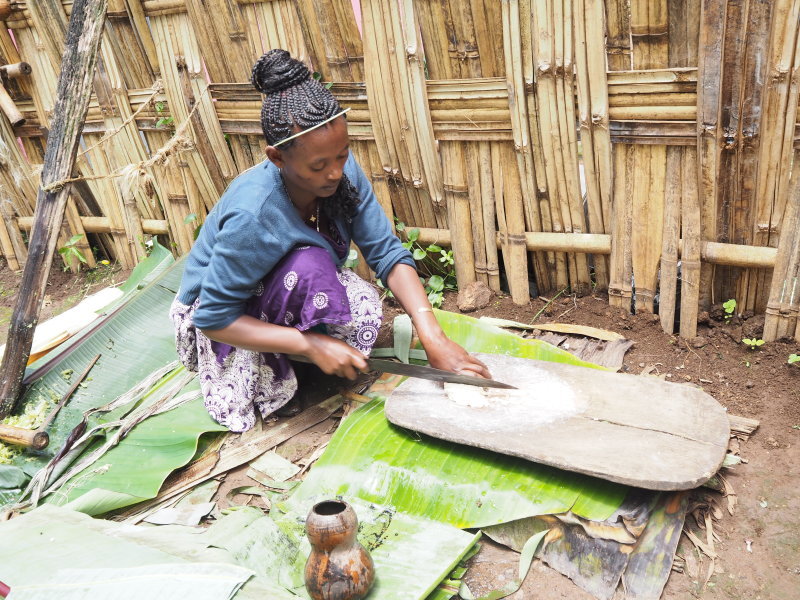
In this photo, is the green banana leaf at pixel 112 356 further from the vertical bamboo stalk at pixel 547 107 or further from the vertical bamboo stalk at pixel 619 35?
the vertical bamboo stalk at pixel 619 35

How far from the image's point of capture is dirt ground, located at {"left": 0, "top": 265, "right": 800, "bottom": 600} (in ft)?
6.25

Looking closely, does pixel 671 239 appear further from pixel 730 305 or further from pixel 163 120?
pixel 163 120

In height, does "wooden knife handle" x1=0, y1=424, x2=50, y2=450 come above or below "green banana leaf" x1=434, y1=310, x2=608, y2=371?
Result: below

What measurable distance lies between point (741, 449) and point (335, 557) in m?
1.41

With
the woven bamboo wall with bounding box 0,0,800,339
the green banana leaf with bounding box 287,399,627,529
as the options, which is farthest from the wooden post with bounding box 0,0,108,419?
the green banana leaf with bounding box 287,399,627,529

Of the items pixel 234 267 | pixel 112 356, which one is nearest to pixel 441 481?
pixel 234 267

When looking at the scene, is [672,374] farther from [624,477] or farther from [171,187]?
[171,187]

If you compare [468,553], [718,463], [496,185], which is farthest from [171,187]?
[718,463]

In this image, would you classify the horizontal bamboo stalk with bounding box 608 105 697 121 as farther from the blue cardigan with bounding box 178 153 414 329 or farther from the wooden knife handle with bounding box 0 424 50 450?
the wooden knife handle with bounding box 0 424 50 450

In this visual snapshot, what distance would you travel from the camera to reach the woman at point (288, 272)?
7.04 feet

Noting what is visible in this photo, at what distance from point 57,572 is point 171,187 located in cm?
257

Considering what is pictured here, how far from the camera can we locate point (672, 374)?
2703 mm

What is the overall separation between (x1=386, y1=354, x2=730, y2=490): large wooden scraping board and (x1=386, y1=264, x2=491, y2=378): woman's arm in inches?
3.5

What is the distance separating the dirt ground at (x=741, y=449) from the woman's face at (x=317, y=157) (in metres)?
1.06
